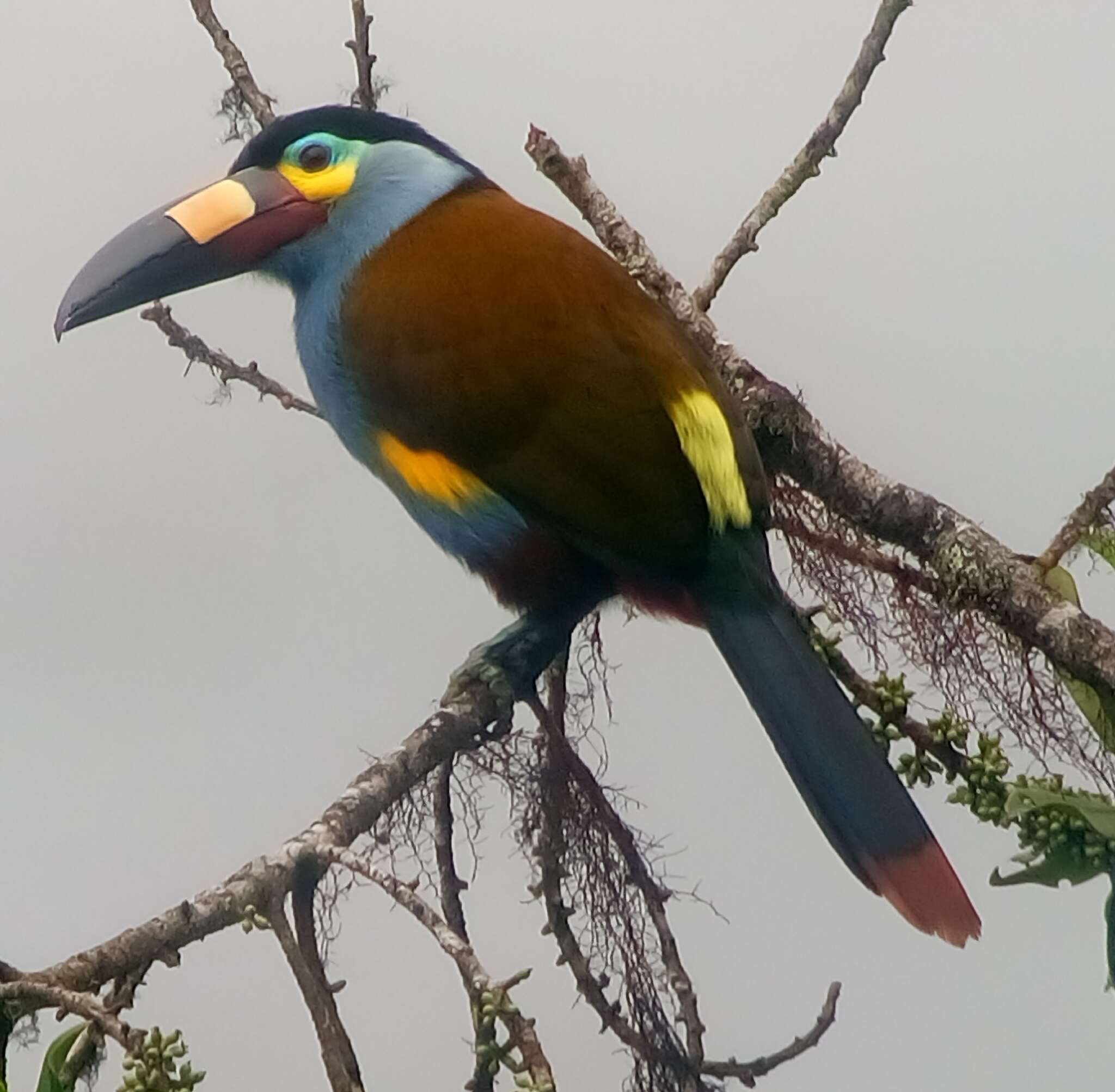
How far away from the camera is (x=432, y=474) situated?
39.7 inches

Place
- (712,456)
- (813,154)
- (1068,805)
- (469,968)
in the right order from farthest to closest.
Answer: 1. (813,154)
2. (712,456)
3. (1068,805)
4. (469,968)

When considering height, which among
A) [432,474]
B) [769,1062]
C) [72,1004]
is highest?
[432,474]

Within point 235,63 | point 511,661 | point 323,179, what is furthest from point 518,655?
point 235,63

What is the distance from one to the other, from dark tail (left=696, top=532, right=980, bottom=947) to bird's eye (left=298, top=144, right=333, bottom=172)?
49cm

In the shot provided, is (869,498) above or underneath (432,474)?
underneath

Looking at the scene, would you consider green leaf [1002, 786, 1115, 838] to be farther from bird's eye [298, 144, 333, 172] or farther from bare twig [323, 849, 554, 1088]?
bird's eye [298, 144, 333, 172]

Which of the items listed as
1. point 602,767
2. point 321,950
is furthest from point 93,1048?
point 602,767

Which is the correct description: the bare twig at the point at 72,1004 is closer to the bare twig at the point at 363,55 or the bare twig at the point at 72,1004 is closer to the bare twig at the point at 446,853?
the bare twig at the point at 446,853

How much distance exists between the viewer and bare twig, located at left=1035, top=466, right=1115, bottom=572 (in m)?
1.02

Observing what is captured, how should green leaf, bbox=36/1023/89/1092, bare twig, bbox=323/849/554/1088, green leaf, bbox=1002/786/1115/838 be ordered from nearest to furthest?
bare twig, bbox=323/849/554/1088 → green leaf, bbox=36/1023/89/1092 → green leaf, bbox=1002/786/1115/838

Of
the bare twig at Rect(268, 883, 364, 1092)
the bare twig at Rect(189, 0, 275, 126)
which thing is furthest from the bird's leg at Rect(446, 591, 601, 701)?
the bare twig at Rect(189, 0, 275, 126)

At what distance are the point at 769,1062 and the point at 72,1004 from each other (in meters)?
0.56

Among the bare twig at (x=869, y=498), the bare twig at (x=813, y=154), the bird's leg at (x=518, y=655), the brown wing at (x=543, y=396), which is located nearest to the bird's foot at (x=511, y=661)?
the bird's leg at (x=518, y=655)

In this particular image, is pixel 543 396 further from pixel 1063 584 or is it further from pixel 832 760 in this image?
pixel 1063 584
